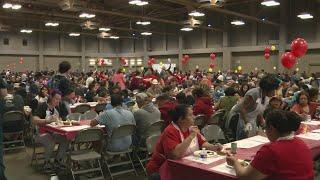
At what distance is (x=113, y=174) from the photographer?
19.1 feet

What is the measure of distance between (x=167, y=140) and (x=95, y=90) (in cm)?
794

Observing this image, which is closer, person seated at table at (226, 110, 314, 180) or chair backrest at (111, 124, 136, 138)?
person seated at table at (226, 110, 314, 180)

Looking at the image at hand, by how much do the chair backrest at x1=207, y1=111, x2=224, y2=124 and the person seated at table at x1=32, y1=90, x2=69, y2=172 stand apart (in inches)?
110

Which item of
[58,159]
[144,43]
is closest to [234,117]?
[58,159]

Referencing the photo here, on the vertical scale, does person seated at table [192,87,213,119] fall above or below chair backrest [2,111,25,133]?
above

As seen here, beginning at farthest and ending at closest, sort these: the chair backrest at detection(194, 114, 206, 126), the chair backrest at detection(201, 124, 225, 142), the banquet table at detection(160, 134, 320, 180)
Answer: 1. the chair backrest at detection(194, 114, 206, 126)
2. the chair backrest at detection(201, 124, 225, 142)
3. the banquet table at detection(160, 134, 320, 180)

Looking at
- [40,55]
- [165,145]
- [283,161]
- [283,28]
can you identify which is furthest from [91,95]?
[40,55]

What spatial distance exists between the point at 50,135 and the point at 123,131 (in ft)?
4.64

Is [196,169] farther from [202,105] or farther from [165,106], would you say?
[202,105]

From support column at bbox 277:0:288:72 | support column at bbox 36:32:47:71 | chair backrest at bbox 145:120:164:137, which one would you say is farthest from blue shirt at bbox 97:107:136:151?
support column at bbox 36:32:47:71

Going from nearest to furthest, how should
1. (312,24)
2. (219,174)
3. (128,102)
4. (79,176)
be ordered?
1. (219,174)
2. (79,176)
3. (128,102)
4. (312,24)

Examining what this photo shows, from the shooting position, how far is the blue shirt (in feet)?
18.2

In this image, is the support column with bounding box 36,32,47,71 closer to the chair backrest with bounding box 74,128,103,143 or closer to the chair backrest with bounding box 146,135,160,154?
the chair backrest with bounding box 74,128,103,143

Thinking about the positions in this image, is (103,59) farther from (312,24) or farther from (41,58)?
(312,24)
